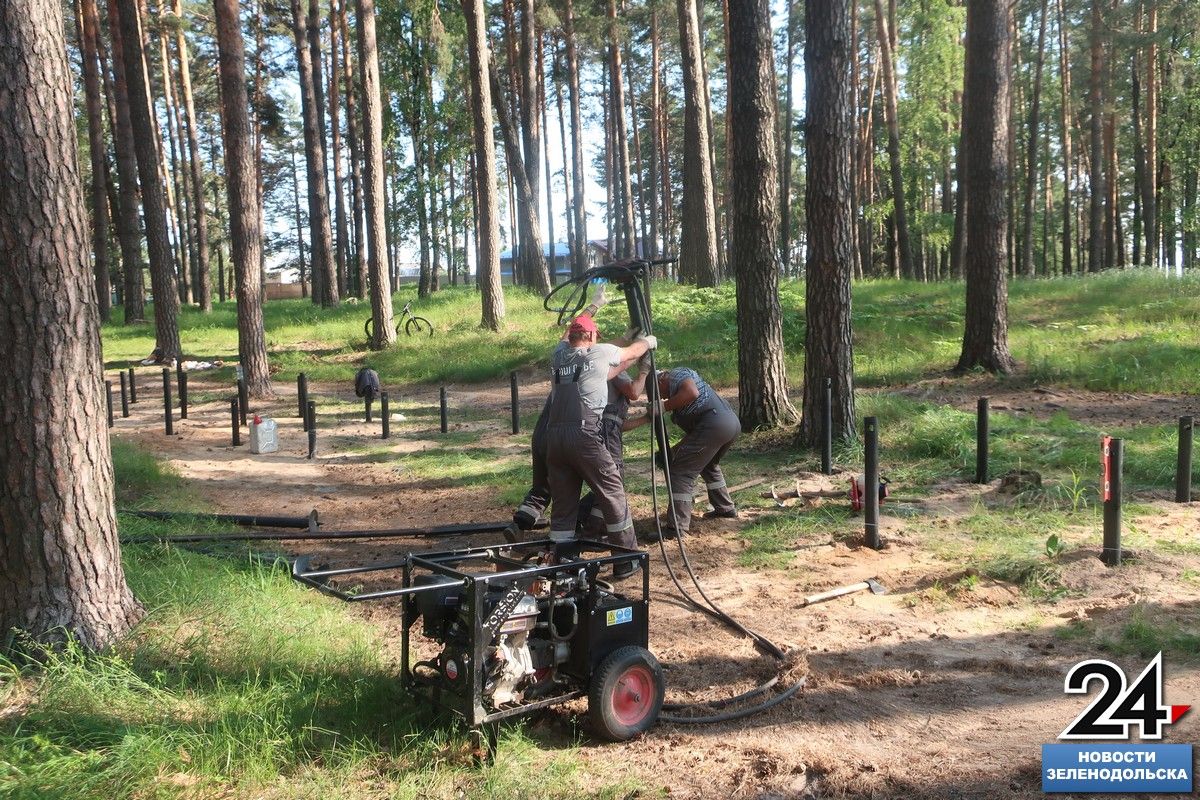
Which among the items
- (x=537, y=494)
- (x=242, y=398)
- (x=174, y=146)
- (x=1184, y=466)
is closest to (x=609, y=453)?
(x=537, y=494)

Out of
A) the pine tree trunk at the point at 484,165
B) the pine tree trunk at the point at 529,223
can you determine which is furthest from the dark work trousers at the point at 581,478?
the pine tree trunk at the point at 529,223

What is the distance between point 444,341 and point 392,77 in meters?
15.7

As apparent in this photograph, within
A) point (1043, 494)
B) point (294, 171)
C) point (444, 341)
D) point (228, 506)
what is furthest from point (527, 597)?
point (294, 171)

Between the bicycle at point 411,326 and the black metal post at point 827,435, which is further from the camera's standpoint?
the bicycle at point 411,326

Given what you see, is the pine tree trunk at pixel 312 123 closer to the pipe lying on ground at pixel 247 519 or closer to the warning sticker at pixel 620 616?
the pipe lying on ground at pixel 247 519

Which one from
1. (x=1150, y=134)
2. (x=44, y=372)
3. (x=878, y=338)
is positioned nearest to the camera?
(x=44, y=372)

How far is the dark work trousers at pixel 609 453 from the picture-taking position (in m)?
6.81

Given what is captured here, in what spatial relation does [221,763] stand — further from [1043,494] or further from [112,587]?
[1043,494]

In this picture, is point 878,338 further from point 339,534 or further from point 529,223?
→ point 529,223

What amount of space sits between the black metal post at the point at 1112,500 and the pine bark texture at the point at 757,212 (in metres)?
4.74

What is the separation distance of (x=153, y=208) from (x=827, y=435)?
18.1m

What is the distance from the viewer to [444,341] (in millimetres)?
21703

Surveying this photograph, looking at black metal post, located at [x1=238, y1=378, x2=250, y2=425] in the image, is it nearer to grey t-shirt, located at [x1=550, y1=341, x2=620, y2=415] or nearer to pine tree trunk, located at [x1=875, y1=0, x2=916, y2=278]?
grey t-shirt, located at [x1=550, y1=341, x2=620, y2=415]

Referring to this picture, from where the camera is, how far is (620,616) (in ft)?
14.3
